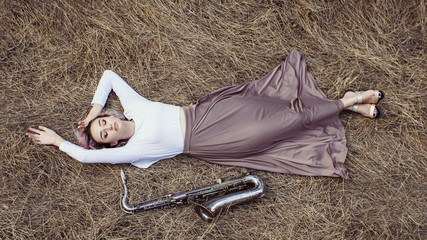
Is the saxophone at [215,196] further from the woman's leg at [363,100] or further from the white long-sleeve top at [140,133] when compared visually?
the woman's leg at [363,100]

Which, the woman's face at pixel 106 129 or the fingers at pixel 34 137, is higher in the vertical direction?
the fingers at pixel 34 137

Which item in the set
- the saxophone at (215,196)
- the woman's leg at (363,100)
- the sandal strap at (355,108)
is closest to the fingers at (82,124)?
the saxophone at (215,196)

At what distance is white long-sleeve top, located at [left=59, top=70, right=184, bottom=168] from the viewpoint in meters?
2.85

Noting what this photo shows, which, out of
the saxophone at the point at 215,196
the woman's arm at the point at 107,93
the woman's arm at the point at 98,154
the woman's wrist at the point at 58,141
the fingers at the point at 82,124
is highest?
the woman's arm at the point at 107,93

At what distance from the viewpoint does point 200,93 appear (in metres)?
3.34

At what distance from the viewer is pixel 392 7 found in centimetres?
327

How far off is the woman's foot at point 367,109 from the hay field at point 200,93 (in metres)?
0.11

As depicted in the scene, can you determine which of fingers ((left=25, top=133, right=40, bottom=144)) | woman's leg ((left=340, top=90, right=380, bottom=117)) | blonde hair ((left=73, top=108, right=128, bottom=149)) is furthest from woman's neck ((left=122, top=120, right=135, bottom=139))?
woman's leg ((left=340, top=90, right=380, bottom=117))

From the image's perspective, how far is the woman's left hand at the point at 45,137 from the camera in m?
3.04

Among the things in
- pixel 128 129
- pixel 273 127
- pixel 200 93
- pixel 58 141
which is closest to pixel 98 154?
pixel 128 129

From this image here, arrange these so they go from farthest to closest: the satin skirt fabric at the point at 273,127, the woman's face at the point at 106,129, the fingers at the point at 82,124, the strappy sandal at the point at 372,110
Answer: the strappy sandal at the point at 372,110
the fingers at the point at 82,124
the satin skirt fabric at the point at 273,127
the woman's face at the point at 106,129

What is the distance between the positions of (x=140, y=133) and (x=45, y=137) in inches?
45.2

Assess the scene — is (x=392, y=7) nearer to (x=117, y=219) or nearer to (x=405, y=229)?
(x=405, y=229)

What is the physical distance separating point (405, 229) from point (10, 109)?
15.8ft
